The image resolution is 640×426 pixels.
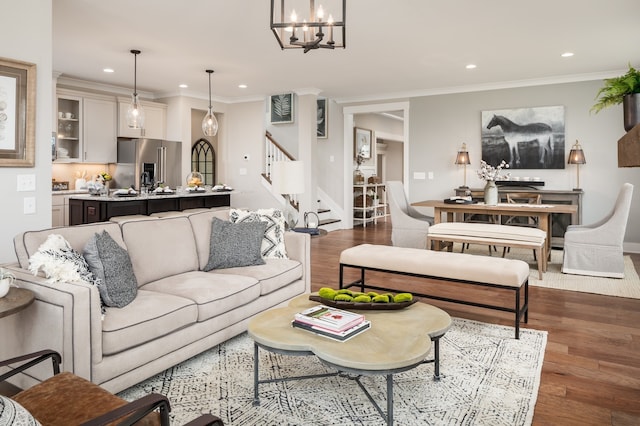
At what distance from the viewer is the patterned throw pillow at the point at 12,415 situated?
83 centimetres

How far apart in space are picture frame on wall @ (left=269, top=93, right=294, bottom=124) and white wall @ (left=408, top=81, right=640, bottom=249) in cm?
225

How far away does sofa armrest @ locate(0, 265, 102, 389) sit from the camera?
2.03 m

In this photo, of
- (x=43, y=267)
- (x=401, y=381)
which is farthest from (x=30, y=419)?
(x=401, y=381)

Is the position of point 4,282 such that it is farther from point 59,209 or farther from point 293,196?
point 293,196

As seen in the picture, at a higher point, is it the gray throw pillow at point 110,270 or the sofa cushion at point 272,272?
the gray throw pillow at point 110,270

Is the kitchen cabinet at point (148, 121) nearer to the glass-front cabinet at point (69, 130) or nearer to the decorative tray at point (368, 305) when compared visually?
the glass-front cabinet at point (69, 130)

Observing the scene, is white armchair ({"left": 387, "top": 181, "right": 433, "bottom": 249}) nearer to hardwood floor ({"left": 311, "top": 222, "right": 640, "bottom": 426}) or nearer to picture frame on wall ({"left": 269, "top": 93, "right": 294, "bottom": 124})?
hardwood floor ({"left": 311, "top": 222, "right": 640, "bottom": 426})

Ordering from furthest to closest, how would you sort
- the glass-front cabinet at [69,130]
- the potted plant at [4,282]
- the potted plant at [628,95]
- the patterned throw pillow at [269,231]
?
the glass-front cabinet at [69,130]
the patterned throw pillow at [269,231]
the potted plant at [4,282]
the potted plant at [628,95]

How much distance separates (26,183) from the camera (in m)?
3.08

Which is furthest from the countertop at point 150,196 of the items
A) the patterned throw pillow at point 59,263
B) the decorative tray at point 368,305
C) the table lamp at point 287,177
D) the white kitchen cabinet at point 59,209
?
the decorative tray at point 368,305

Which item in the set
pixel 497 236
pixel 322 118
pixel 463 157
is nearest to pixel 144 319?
pixel 497 236

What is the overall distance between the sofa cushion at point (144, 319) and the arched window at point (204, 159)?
7317 mm

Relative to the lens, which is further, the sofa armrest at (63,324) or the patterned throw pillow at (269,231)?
the patterned throw pillow at (269,231)

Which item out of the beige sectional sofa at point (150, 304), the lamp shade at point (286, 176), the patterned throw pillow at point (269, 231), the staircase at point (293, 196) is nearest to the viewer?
the beige sectional sofa at point (150, 304)
